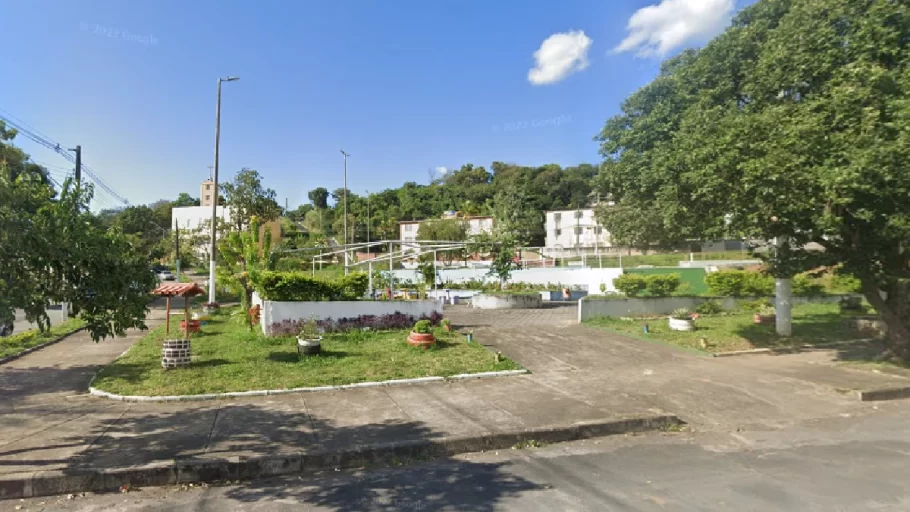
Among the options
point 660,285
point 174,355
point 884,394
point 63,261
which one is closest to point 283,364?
point 174,355

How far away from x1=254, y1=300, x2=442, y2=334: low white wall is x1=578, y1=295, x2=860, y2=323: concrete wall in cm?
577

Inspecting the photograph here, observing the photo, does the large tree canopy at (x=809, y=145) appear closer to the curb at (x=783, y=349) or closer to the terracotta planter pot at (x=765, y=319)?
the curb at (x=783, y=349)

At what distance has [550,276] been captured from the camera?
32.7m

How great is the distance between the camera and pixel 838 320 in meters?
16.2

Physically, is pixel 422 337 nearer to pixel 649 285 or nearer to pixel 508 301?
pixel 649 285

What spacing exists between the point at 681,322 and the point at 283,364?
1123 centimetres

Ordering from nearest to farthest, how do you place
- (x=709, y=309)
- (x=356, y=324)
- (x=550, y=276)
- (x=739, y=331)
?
(x=356, y=324) → (x=739, y=331) → (x=709, y=309) → (x=550, y=276)

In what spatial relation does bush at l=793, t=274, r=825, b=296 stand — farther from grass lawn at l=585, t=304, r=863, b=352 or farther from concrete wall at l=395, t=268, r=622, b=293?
concrete wall at l=395, t=268, r=622, b=293

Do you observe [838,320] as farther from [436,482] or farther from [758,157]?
[436,482]

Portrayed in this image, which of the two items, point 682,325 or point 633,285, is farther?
point 633,285

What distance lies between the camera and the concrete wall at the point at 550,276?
29656 mm

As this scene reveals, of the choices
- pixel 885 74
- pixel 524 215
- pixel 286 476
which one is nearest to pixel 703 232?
pixel 885 74

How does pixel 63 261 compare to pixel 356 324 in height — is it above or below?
above

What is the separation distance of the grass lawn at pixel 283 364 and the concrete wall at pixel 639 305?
5951 millimetres
